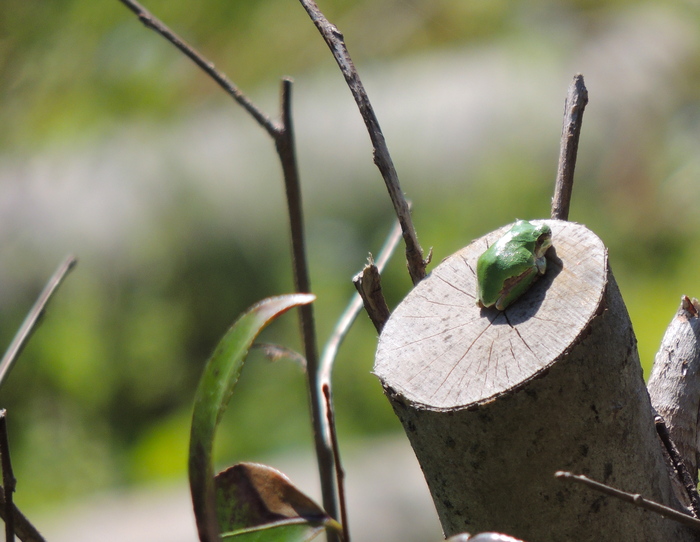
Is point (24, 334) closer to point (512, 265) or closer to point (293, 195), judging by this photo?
point (293, 195)

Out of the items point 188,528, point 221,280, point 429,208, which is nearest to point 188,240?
point 221,280

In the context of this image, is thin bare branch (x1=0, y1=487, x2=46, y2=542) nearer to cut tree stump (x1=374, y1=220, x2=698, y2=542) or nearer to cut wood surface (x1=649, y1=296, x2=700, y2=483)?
cut tree stump (x1=374, y1=220, x2=698, y2=542)

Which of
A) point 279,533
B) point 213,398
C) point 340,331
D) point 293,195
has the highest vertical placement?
point 293,195

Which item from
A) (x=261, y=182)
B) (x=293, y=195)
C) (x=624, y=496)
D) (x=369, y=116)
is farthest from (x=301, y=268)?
(x=261, y=182)

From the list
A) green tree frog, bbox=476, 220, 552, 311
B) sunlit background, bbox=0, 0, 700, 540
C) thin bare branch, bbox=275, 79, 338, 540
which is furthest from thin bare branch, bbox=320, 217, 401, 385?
sunlit background, bbox=0, 0, 700, 540

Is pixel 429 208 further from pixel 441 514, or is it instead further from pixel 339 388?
pixel 441 514
